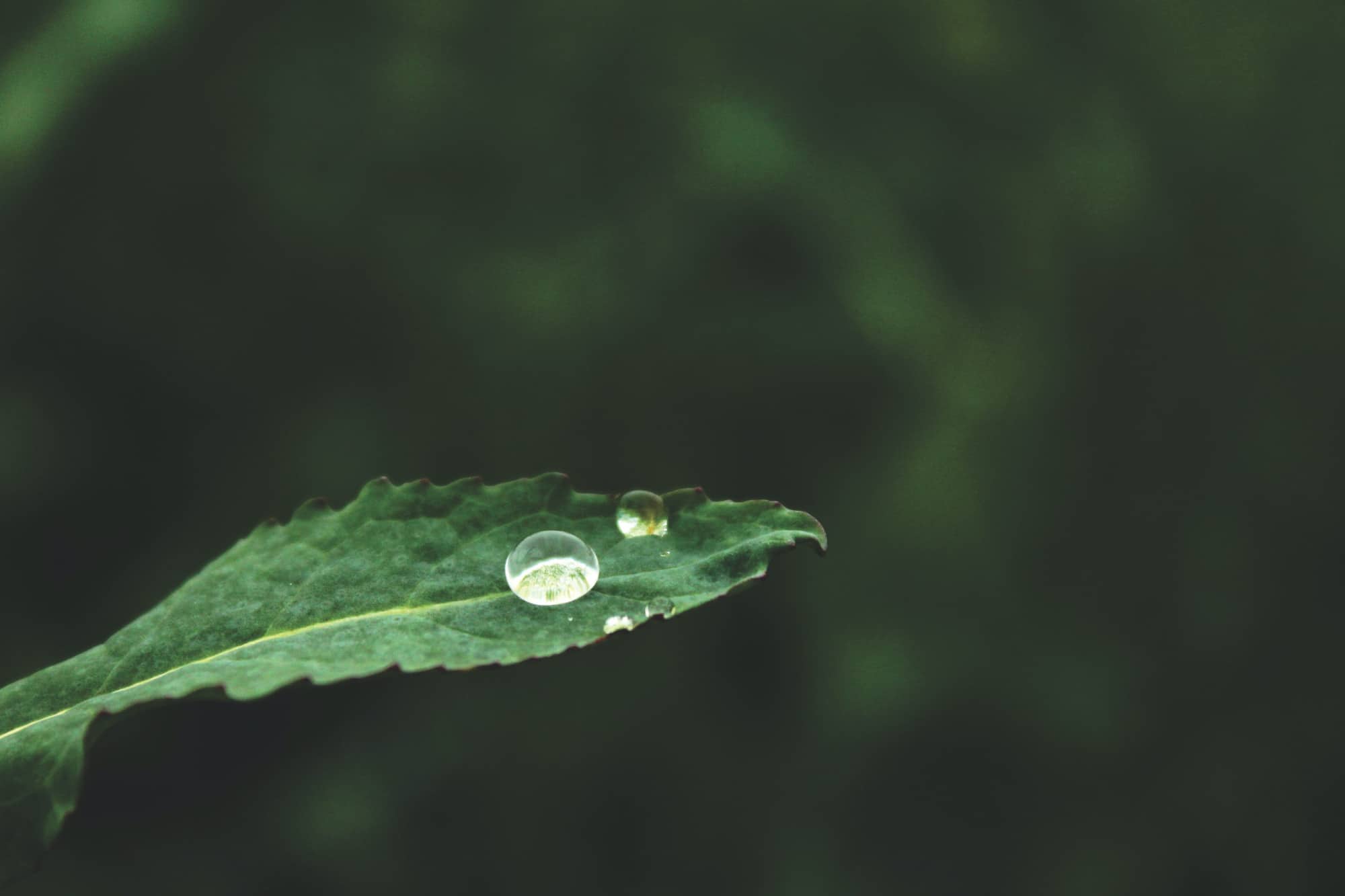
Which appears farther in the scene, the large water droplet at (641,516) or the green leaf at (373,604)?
the large water droplet at (641,516)

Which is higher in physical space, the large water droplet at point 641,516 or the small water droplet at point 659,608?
the large water droplet at point 641,516

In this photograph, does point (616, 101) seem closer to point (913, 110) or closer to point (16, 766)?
point (913, 110)

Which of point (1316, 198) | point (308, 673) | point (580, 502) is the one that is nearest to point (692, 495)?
point (580, 502)

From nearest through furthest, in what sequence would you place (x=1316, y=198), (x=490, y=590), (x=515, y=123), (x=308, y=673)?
1. (x=308, y=673)
2. (x=490, y=590)
3. (x=515, y=123)
4. (x=1316, y=198)

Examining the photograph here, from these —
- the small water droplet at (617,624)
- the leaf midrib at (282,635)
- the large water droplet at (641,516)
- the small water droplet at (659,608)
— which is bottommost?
the small water droplet at (617,624)

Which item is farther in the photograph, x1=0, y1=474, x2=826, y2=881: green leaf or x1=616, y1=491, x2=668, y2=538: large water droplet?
x1=616, y1=491, x2=668, y2=538: large water droplet

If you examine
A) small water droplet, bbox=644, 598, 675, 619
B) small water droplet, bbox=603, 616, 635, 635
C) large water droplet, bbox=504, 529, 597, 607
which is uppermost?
large water droplet, bbox=504, 529, 597, 607

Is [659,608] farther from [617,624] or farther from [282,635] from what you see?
[282,635]
